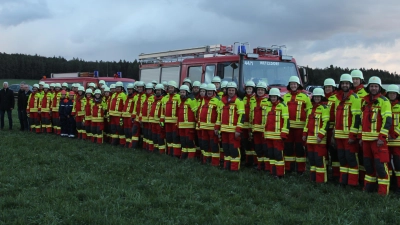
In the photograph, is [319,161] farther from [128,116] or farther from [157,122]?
[128,116]

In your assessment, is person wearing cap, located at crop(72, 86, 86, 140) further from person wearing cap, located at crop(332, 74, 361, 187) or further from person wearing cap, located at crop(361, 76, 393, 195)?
person wearing cap, located at crop(361, 76, 393, 195)

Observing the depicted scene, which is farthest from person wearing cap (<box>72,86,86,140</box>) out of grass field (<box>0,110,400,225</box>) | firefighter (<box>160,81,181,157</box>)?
grass field (<box>0,110,400,225</box>)

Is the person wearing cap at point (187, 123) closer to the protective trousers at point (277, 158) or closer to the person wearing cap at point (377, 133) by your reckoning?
the protective trousers at point (277, 158)

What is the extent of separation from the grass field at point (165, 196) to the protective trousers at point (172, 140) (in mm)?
876

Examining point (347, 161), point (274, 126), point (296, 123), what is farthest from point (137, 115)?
point (347, 161)

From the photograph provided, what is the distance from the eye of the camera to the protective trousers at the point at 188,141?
32.1 feet

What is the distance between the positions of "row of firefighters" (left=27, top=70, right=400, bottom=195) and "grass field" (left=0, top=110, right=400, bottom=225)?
0.50 meters

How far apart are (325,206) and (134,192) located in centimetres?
295

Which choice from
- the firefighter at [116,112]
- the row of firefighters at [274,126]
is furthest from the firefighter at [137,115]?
the firefighter at [116,112]

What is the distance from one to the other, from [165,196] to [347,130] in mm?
3391

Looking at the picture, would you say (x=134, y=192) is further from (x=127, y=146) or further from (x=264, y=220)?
(x=127, y=146)

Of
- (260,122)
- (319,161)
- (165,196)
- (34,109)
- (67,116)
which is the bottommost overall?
(165,196)

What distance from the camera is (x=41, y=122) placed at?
49.4ft

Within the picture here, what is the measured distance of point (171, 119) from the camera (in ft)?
33.3
